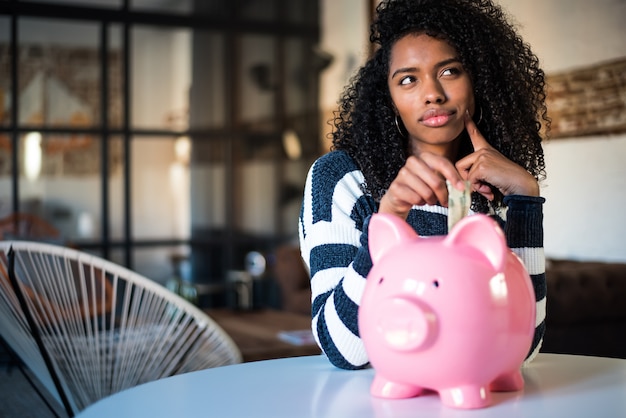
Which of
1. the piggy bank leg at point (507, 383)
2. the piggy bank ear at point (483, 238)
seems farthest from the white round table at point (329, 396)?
the piggy bank ear at point (483, 238)

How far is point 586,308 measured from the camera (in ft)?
6.97

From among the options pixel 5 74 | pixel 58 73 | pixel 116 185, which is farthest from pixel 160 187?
pixel 5 74

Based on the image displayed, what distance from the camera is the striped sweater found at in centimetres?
113

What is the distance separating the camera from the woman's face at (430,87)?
49.9 inches

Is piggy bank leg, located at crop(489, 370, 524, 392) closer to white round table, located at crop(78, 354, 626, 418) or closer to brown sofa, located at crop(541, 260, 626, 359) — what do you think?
white round table, located at crop(78, 354, 626, 418)

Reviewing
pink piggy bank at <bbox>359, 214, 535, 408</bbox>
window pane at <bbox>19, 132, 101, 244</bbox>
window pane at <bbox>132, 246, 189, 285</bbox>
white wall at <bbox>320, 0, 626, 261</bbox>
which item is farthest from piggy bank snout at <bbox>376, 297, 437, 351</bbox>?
window pane at <bbox>132, 246, 189, 285</bbox>

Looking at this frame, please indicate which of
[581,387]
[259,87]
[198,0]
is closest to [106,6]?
[198,0]

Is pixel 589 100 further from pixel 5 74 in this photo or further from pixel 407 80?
pixel 5 74

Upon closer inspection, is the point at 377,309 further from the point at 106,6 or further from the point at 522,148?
the point at 106,6

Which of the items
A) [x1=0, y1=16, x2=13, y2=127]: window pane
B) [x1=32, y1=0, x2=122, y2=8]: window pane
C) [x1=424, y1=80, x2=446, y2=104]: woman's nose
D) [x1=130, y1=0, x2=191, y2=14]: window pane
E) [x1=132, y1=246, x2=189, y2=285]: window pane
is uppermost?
[x1=130, y1=0, x2=191, y2=14]: window pane

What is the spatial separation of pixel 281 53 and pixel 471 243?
6148mm

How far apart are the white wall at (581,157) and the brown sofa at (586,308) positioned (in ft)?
0.17

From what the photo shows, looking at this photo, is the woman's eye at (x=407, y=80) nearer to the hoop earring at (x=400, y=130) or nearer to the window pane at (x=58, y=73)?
the hoop earring at (x=400, y=130)

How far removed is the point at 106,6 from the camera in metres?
6.14
